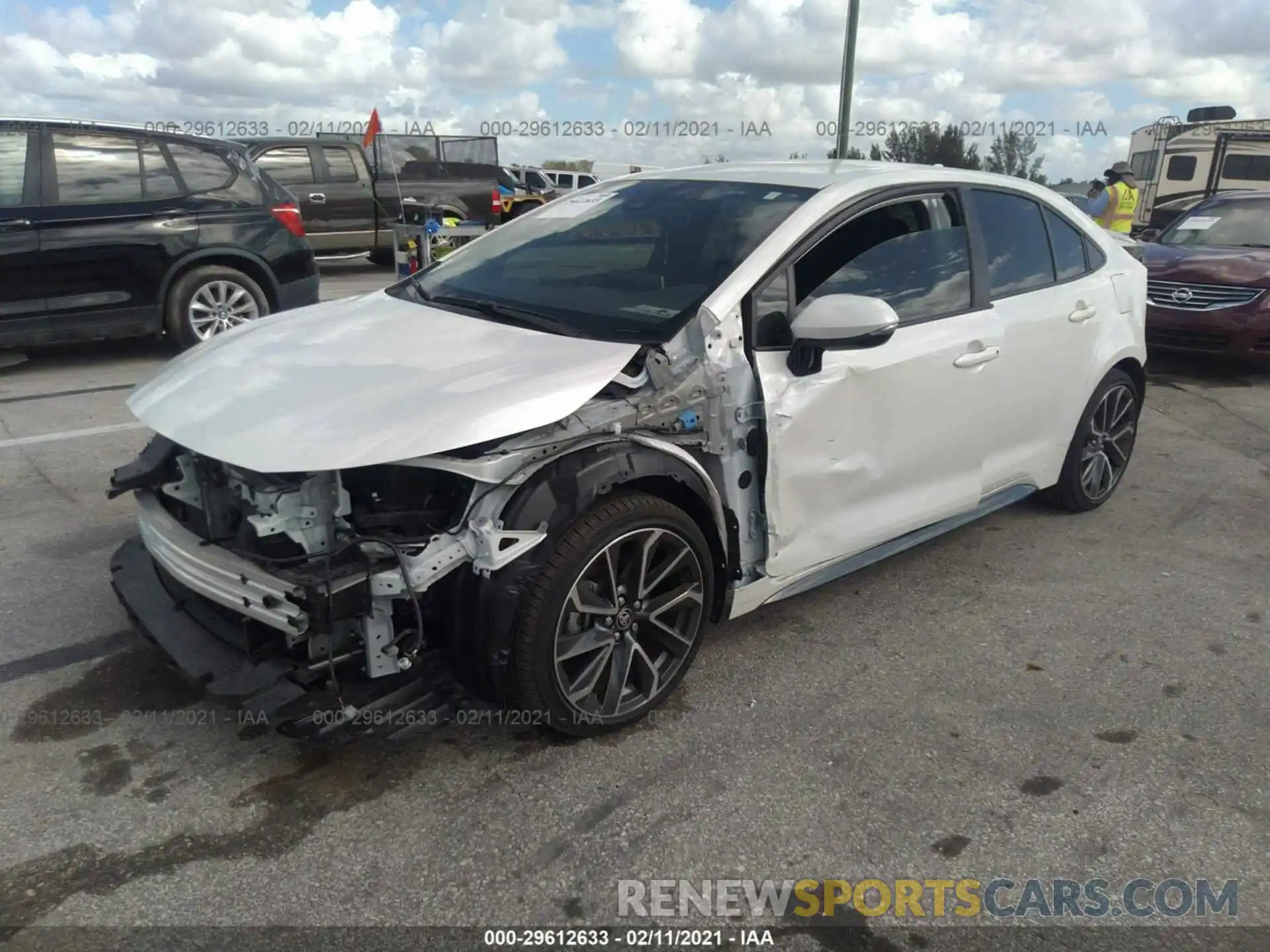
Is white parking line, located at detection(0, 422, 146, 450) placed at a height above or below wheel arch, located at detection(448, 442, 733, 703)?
below

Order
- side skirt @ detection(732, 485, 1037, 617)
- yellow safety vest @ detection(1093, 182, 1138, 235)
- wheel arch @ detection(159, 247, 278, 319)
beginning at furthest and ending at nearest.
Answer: yellow safety vest @ detection(1093, 182, 1138, 235)
wheel arch @ detection(159, 247, 278, 319)
side skirt @ detection(732, 485, 1037, 617)

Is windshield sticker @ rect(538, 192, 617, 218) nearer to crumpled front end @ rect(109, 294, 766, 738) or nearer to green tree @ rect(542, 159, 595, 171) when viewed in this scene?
crumpled front end @ rect(109, 294, 766, 738)

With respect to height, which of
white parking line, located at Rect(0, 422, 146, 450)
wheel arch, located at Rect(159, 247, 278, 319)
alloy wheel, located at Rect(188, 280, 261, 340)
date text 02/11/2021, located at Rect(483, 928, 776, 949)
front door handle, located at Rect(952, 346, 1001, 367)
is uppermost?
front door handle, located at Rect(952, 346, 1001, 367)

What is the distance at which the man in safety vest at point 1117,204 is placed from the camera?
1080 cm

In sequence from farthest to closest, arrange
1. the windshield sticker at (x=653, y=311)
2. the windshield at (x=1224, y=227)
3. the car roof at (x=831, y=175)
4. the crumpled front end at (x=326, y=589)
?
the windshield at (x=1224, y=227)
the car roof at (x=831, y=175)
the windshield sticker at (x=653, y=311)
the crumpled front end at (x=326, y=589)

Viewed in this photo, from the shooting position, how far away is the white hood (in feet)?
8.32

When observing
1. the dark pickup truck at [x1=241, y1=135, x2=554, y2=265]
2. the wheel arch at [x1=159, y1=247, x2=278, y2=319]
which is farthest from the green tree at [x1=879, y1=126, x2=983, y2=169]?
the wheel arch at [x1=159, y1=247, x2=278, y2=319]

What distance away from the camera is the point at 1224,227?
9531 mm

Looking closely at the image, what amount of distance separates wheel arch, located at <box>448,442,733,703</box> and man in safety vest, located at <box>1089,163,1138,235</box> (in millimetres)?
9686

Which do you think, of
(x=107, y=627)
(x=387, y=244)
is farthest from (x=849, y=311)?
(x=387, y=244)

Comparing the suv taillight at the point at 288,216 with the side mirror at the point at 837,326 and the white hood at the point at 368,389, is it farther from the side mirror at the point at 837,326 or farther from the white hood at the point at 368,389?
the side mirror at the point at 837,326

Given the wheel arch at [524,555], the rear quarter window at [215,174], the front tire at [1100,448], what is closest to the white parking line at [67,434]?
the rear quarter window at [215,174]

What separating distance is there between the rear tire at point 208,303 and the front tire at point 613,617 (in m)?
5.68

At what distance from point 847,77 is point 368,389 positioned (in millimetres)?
8664
